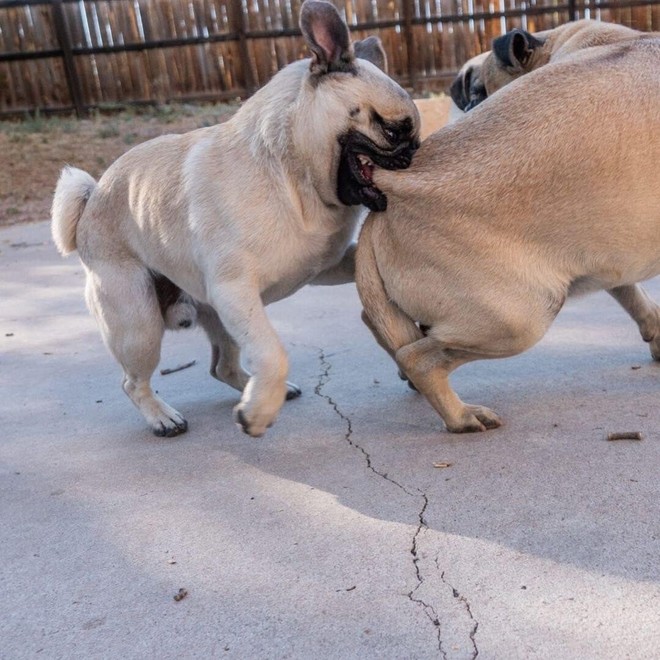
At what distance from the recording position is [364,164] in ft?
10.2

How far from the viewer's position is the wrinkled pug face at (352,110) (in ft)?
10.1

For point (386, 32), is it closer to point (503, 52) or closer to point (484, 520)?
point (503, 52)

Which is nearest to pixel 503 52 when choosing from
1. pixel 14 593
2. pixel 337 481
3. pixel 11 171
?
pixel 337 481

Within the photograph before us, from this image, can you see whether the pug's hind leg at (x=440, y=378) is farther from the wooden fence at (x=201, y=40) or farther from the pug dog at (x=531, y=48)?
the wooden fence at (x=201, y=40)

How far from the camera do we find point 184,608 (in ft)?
7.61

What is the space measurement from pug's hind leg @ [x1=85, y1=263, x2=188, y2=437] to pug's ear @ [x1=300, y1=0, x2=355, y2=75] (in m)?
1.12

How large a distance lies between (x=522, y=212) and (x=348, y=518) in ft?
3.67

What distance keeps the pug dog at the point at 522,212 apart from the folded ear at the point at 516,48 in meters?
0.87

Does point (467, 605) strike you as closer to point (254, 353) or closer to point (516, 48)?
point (254, 353)

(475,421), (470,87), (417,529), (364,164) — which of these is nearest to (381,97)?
(364,164)

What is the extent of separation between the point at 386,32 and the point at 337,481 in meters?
14.4

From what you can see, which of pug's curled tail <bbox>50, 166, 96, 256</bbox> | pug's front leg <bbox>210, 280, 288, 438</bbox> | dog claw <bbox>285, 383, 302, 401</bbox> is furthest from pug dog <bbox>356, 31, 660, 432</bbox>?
pug's curled tail <bbox>50, 166, 96, 256</bbox>

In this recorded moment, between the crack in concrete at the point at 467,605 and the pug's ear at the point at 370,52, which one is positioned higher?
the pug's ear at the point at 370,52

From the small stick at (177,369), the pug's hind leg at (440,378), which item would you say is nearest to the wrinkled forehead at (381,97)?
the pug's hind leg at (440,378)
